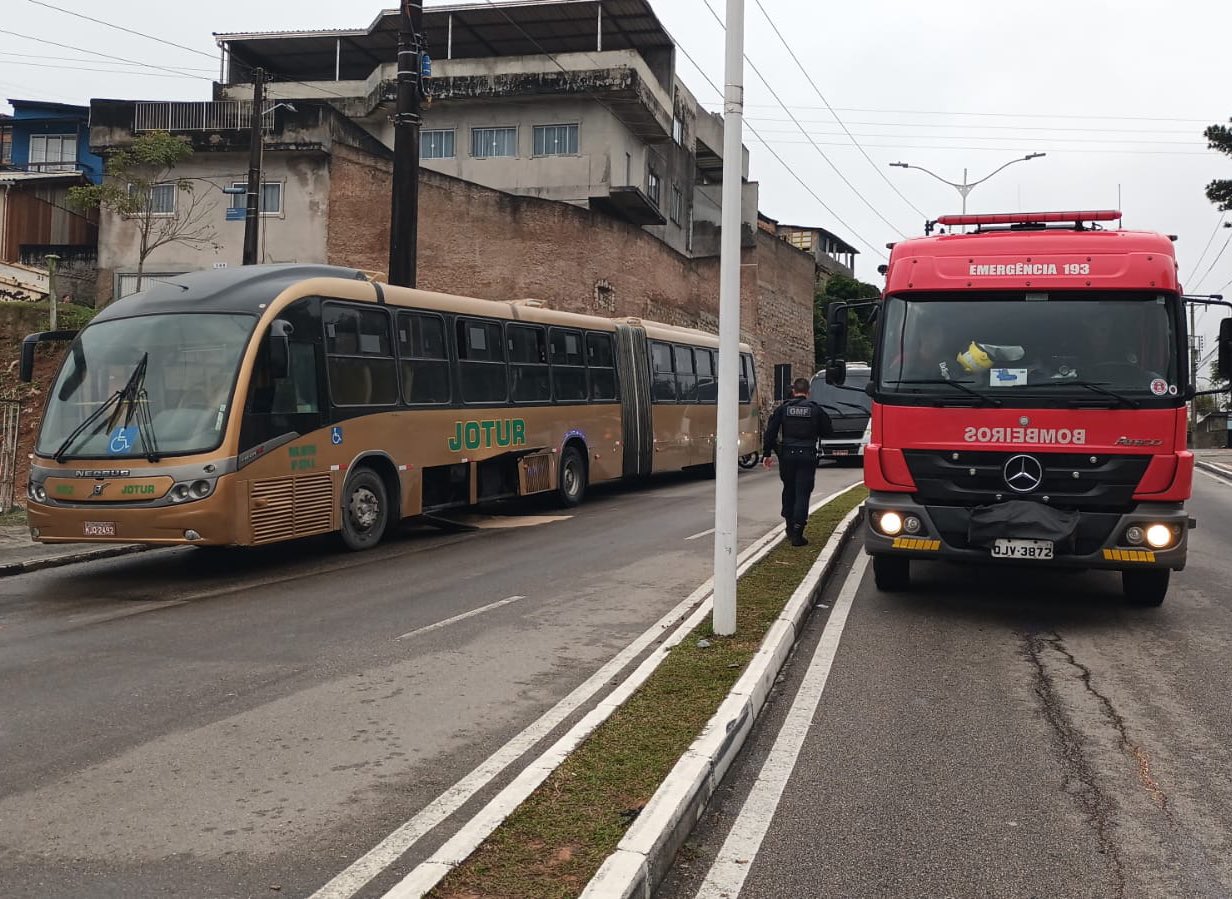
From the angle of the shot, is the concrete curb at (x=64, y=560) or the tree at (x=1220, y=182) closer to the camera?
the concrete curb at (x=64, y=560)

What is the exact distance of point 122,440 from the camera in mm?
10633

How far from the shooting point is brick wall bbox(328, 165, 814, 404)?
3019 centimetres

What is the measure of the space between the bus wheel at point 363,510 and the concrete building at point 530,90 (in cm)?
2593

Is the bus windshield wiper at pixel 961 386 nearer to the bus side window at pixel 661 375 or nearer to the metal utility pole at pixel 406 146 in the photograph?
the metal utility pole at pixel 406 146

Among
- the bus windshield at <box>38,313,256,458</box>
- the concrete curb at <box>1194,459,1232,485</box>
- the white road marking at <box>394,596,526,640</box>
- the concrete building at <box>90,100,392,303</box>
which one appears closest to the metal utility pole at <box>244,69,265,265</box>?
the concrete building at <box>90,100,392,303</box>

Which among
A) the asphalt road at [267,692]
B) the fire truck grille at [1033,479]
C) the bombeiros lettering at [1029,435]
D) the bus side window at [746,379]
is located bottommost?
the asphalt road at [267,692]

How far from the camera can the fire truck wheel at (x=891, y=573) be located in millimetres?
9547

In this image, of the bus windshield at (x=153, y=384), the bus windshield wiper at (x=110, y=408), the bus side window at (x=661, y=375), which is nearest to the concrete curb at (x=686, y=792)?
the bus windshield at (x=153, y=384)

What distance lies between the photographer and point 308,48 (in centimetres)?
4262

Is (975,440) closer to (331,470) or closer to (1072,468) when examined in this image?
(1072,468)

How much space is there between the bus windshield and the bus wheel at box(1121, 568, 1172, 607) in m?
8.24

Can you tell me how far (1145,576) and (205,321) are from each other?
898 cm

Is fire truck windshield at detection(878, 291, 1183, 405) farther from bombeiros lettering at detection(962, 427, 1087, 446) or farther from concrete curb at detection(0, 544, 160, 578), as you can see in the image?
concrete curb at detection(0, 544, 160, 578)

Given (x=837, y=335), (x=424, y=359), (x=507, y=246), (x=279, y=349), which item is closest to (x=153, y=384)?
(x=279, y=349)
